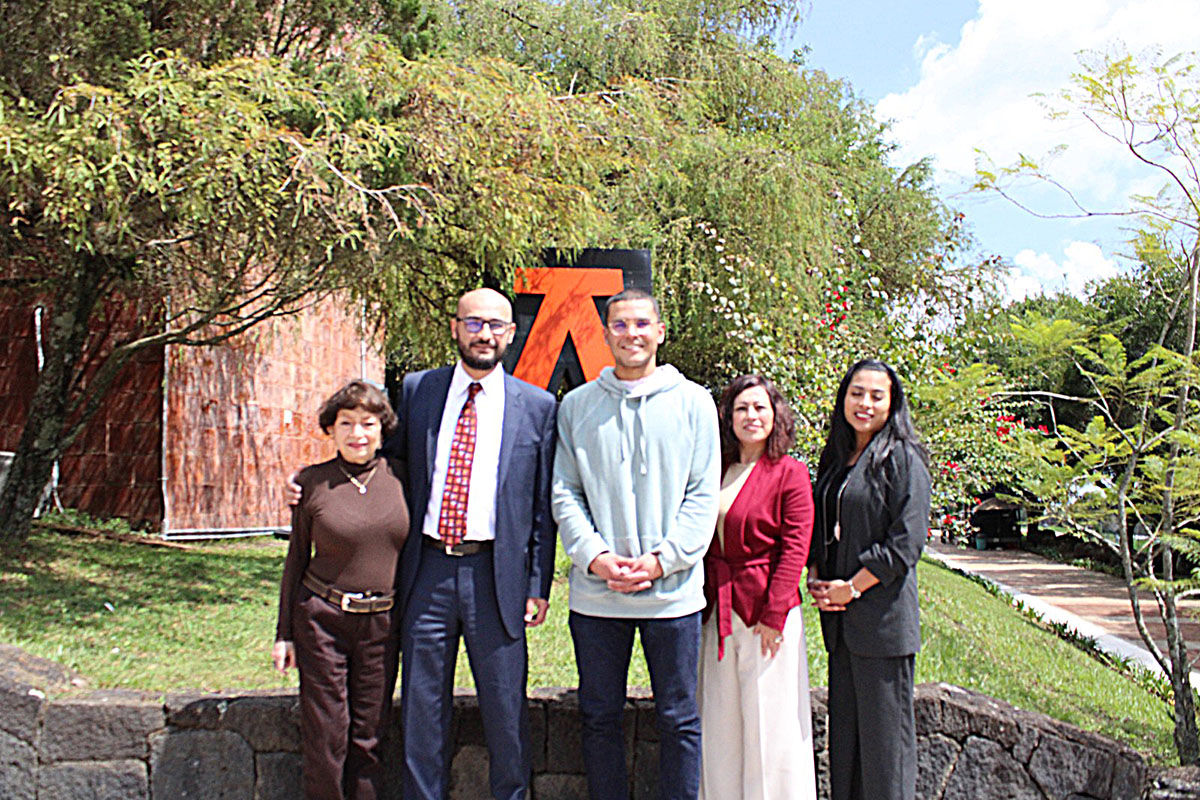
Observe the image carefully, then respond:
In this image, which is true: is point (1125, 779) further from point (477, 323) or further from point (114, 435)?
point (114, 435)

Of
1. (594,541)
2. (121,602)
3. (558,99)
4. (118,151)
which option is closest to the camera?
(594,541)

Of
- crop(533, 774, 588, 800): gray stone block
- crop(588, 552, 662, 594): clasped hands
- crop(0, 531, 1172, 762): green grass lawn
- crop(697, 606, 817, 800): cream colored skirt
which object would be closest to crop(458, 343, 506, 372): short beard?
crop(588, 552, 662, 594): clasped hands

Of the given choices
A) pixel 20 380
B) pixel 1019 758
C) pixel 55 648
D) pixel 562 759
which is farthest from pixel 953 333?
pixel 20 380

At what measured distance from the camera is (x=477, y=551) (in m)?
3.33

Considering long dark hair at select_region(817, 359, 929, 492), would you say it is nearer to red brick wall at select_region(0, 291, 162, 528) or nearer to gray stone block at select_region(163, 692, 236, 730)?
gray stone block at select_region(163, 692, 236, 730)

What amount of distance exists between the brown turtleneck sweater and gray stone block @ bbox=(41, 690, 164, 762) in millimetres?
926

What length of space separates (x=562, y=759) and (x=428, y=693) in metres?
0.85

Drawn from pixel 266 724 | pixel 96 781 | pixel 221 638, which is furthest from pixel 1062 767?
pixel 221 638

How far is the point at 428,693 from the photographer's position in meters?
3.30

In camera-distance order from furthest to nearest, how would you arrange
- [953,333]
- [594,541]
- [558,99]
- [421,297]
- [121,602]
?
[953,333]
[421,297]
[558,99]
[121,602]
[594,541]

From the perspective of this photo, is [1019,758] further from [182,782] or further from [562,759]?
[182,782]

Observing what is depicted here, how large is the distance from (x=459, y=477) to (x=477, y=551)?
257mm

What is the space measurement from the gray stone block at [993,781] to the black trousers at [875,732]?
2.28ft

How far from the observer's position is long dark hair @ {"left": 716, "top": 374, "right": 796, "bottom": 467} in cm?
350
